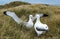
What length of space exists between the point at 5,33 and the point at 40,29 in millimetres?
938

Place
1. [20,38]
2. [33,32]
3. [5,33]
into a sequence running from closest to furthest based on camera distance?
[20,38] < [5,33] < [33,32]

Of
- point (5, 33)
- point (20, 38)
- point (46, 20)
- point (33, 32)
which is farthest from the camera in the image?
point (46, 20)

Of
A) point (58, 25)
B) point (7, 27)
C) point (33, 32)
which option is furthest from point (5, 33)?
point (58, 25)

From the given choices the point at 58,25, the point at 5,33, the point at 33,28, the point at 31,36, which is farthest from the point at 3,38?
the point at 58,25

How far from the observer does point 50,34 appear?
247 inches

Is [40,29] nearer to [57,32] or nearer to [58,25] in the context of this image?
[57,32]

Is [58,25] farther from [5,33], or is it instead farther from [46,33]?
[5,33]

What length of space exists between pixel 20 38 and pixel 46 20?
85.5 inches

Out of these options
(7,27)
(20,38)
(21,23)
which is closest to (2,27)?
(7,27)

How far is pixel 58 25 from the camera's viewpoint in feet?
22.2

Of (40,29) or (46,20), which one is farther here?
(46,20)

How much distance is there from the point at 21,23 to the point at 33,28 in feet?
1.32

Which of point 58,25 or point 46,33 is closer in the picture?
point 46,33

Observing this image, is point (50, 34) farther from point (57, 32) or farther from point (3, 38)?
point (3, 38)
